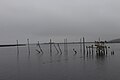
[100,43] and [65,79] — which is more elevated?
[100,43]

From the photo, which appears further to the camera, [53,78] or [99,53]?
[99,53]

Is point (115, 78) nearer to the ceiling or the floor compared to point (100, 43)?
nearer to the floor

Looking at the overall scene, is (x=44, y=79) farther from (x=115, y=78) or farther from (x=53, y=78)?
(x=115, y=78)

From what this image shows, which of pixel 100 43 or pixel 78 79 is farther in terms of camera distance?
pixel 100 43

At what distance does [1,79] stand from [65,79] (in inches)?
506

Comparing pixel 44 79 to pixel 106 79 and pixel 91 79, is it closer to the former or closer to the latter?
pixel 91 79

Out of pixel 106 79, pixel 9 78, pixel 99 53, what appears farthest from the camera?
pixel 99 53

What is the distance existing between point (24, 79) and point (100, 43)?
64.0 meters

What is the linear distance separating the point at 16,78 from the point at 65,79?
1038cm

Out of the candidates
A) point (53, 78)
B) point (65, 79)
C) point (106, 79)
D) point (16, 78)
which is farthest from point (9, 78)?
point (106, 79)

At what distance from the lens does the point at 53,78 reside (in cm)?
3791

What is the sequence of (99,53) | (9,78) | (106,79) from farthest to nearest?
(99,53) < (9,78) < (106,79)

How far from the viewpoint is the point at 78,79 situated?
36.9m

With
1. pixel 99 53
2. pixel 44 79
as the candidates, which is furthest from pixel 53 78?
pixel 99 53
